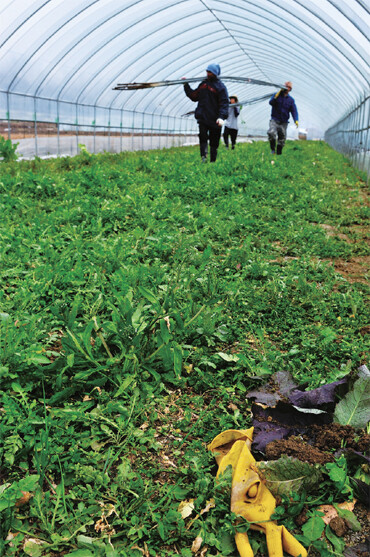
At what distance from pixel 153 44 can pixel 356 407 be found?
1773 centimetres

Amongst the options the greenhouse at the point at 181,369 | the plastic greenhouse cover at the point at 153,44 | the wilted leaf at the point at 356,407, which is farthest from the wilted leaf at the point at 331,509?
the plastic greenhouse cover at the point at 153,44

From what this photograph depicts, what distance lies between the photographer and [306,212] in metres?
6.31

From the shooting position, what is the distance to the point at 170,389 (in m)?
2.46

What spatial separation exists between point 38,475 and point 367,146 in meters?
12.0

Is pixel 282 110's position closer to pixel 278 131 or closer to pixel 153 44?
pixel 278 131

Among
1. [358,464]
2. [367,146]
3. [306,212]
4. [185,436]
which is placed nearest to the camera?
[358,464]

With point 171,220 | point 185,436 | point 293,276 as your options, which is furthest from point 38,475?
point 171,220

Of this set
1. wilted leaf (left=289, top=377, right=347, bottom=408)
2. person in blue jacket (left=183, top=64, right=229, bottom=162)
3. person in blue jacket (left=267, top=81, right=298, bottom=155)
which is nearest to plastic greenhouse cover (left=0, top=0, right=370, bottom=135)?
person in blue jacket (left=267, top=81, right=298, bottom=155)

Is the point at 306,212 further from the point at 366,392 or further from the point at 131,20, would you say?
the point at 131,20

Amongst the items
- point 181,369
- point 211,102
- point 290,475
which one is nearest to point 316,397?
point 290,475

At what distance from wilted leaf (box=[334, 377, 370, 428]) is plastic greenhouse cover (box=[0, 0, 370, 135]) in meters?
9.70

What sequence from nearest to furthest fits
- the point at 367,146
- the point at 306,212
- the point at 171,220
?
the point at 171,220
the point at 306,212
the point at 367,146

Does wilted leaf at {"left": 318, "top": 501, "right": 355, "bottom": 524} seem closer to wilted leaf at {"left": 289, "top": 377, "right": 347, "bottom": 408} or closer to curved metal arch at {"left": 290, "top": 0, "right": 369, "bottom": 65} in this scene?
wilted leaf at {"left": 289, "top": 377, "right": 347, "bottom": 408}

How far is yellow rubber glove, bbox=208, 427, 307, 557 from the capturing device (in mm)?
1595
